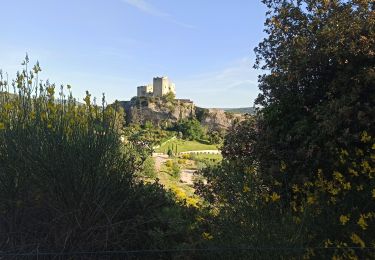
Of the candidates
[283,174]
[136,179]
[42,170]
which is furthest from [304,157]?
[42,170]

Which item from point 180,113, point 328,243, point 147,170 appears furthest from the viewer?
point 180,113

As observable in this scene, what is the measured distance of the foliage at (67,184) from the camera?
420 cm

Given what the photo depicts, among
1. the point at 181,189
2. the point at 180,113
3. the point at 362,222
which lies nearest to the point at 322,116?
the point at 362,222

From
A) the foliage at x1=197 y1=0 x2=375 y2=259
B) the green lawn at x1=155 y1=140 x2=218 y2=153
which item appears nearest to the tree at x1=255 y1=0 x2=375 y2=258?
the foliage at x1=197 y1=0 x2=375 y2=259

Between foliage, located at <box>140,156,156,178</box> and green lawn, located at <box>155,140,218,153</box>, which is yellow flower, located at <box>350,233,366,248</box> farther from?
green lawn, located at <box>155,140,218,153</box>

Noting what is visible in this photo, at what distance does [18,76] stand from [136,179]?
157 centimetres

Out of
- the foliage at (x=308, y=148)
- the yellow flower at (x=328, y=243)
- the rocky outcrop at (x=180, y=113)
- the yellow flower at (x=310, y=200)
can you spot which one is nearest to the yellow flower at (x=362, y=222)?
the foliage at (x=308, y=148)

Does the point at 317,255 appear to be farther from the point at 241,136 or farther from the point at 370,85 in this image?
the point at 241,136

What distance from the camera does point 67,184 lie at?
13.7ft

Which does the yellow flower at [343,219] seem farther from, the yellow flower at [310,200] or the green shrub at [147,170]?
the green shrub at [147,170]

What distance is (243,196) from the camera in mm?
3738

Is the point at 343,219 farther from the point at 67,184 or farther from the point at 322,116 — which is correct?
the point at 67,184

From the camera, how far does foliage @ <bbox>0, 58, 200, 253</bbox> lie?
4203 mm

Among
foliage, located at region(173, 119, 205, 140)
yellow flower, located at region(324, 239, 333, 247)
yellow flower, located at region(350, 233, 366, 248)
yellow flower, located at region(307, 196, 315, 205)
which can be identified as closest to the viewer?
yellow flower, located at region(350, 233, 366, 248)
